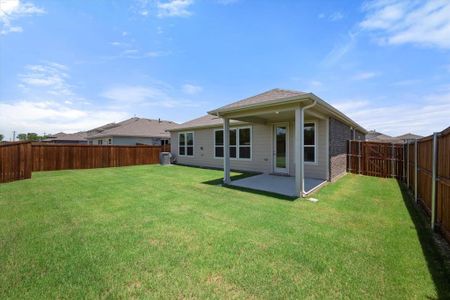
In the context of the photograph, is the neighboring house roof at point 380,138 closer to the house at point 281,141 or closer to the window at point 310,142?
the house at point 281,141

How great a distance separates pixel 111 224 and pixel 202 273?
100 inches

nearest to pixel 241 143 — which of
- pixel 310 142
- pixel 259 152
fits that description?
pixel 259 152

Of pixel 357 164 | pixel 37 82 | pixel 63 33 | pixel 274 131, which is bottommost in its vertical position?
pixel 357 164

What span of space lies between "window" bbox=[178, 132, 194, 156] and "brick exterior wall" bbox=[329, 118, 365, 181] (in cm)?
935

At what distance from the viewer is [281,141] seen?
34.2ft

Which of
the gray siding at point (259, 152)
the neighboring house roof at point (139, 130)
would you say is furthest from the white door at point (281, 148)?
the neighboring house roof at point (139, 130)

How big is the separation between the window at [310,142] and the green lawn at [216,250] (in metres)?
3.60

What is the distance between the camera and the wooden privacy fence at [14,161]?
29.5 ft

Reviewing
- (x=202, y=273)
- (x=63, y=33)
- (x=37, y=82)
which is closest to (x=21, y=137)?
(x=37, y=82)

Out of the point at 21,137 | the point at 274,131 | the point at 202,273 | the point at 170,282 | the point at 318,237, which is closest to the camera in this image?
the point at 170,282

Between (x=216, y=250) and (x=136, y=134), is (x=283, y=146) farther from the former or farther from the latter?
(x=136, y=134)

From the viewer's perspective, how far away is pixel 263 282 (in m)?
2.45

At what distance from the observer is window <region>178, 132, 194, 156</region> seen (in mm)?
15547

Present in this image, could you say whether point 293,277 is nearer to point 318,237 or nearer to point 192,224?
point 318,237
